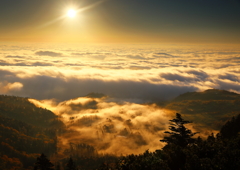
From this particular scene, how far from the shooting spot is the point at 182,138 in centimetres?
4031

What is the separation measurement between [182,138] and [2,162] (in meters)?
227

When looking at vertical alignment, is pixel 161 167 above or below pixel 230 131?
above

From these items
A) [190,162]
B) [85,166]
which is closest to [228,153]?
[190,162]

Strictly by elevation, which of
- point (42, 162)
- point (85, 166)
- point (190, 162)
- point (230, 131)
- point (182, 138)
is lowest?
point (85, 166)

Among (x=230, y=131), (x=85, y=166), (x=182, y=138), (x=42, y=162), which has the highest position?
(x=182, y=138)

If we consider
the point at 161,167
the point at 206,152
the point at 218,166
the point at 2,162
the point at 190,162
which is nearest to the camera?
the point at 218,166

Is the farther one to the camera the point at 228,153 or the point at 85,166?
the point at 85,166

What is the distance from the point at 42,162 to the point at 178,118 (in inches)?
1295

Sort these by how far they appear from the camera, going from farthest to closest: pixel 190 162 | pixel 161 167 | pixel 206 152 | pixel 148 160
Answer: pixel 148 160 < pixel 206 152 < pixel 161 167 < pixel 190 162

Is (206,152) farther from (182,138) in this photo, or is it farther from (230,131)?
(230,131)

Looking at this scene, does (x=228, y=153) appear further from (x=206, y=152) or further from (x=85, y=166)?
(x=85, y=166)

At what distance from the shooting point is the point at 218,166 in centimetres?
2359

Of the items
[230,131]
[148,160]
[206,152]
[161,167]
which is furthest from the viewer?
[230,131]

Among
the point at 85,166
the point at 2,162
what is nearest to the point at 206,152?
the point at 85,166
